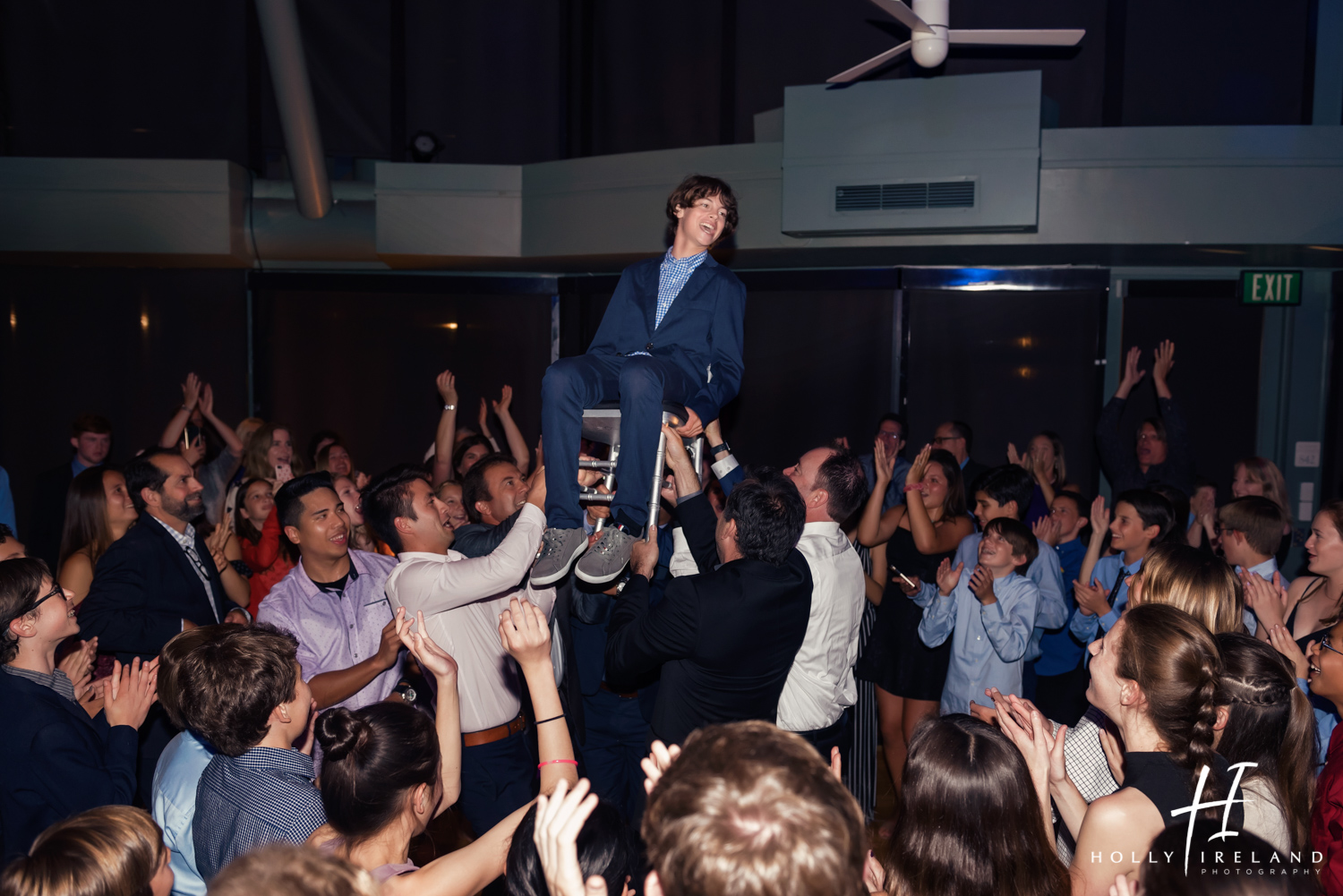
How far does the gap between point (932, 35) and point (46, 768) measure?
4.55 metres

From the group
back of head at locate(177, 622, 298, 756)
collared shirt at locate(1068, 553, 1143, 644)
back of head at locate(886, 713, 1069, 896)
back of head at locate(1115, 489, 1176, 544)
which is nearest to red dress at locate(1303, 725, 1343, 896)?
back of head at locate(886, 713, 1069, 896)

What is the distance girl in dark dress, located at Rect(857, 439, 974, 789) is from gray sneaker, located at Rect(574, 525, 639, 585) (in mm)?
1739

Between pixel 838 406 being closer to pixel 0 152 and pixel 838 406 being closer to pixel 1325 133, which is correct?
pixel 1325 133

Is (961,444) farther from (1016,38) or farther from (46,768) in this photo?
(46,768)

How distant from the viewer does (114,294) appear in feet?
24.0

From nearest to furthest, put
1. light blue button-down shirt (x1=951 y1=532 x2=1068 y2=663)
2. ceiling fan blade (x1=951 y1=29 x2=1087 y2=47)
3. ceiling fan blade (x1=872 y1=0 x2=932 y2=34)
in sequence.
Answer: light blue button-down shirt (x1=951 y1=532 x2=1068 y2=663) < ceiling fan blade (x1=872 y1=0 x2=932 y2=34) < ceiling fan blade (x1=951 y1=29 x2=1087 y2=47)

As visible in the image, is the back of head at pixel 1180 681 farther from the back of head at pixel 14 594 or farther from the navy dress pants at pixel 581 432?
the back of head at pixel 14 594

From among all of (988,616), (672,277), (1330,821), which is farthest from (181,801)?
(988,616)

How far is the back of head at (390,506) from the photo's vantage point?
2.99m

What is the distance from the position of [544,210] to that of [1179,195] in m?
4.04

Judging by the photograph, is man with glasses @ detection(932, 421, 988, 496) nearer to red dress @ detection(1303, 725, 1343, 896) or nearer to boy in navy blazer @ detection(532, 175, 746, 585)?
boy in navy blazer @ detection(532, 175, 746, 585)

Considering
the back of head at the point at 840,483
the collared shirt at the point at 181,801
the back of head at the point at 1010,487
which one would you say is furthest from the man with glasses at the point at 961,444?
the collared shirt at the point at 181,801

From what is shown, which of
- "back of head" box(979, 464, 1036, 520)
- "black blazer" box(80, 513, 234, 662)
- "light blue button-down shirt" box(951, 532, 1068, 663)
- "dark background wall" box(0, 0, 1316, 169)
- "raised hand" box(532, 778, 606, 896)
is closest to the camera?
"raised hand" box(532, 778, 606, 896)

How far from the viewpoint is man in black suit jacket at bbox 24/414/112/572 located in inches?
216
